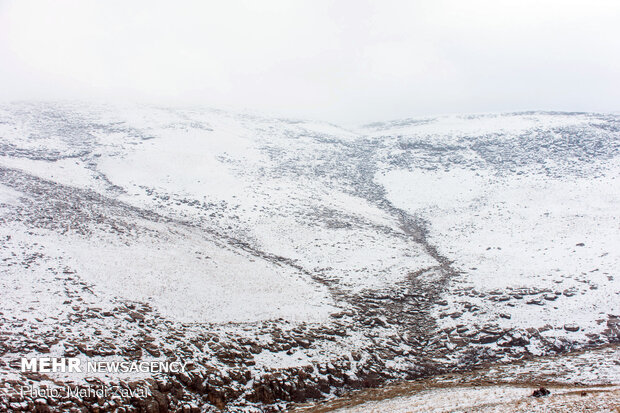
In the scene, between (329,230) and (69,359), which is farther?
(329,230)

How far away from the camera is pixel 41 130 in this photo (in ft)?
186

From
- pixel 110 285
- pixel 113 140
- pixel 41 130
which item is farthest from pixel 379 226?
pixel 41 130

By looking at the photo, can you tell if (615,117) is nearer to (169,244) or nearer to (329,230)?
(329,230)

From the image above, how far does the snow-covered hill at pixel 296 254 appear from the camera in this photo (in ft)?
54.2

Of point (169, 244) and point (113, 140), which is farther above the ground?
point (113, 140)

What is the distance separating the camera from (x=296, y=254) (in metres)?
32.3

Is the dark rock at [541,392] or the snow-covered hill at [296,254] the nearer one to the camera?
the dark rock at [541,392]

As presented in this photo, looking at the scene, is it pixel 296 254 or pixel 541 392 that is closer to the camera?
pixel 541 392

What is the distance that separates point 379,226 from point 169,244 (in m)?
21.1

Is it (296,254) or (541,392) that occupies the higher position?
(541,392)

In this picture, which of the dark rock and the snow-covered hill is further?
the snow-covered hill

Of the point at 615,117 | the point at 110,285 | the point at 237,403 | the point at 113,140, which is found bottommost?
the point at 237,403

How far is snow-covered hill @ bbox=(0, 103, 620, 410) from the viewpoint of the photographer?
16.5 m

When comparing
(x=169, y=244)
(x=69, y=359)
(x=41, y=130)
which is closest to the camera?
(x=69, y=359)
